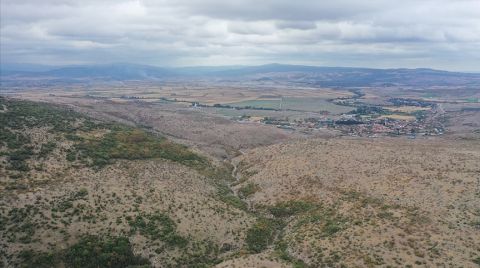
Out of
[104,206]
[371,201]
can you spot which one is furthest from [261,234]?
[104,206]

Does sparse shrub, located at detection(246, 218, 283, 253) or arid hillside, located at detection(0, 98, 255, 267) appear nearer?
arid hillside, located at detection(0, 98, 255, 267)

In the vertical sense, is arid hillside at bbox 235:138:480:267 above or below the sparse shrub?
above

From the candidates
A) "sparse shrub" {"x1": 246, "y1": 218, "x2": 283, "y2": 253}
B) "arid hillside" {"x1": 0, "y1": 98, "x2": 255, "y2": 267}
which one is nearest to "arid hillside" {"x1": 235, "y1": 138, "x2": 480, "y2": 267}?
"sparse shrub" {"x1": 246, "y1": 218, "x2": 283, "y2": 253}

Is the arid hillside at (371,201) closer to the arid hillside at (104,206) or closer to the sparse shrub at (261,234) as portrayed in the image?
the sparse shrub at (261,234)

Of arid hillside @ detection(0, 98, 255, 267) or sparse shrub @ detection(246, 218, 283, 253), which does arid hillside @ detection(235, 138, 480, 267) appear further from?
arid hillside @ detection(0, 98, 255, 267)

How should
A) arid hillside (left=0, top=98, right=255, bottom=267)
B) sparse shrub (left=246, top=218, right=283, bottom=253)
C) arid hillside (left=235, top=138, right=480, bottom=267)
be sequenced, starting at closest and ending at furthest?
1. arid hillside (left=235, top=138, right=480, bottom=267)
2. arid hillside (left=0, top=98, right=255, bottom=267)
3. sparse shrub (left=246, top=218, right=283, bottom=253)

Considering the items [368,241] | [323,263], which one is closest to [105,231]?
[323,263]

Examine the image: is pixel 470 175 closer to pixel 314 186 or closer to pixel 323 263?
pixel 314 186

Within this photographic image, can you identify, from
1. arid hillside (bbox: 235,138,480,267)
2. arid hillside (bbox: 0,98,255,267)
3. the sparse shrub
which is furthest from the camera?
the sparse shrub

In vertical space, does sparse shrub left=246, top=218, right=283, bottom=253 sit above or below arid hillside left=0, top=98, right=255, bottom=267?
below

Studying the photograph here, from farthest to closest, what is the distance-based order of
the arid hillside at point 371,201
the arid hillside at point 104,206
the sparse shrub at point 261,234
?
the sparse shrub at point 261,234, the arid hillside at point 104,206, the arid hillside at point 371,201

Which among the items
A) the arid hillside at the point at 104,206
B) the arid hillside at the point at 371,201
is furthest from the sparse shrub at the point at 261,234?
the arid hillside at the point at 371,201
